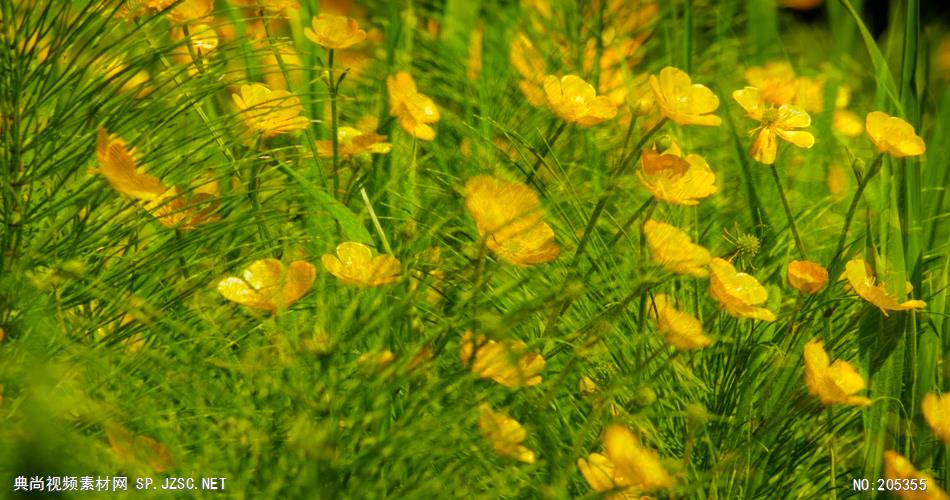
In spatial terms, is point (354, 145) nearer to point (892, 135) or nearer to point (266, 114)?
point (266, 114)

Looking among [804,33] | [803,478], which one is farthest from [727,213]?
[804,33]

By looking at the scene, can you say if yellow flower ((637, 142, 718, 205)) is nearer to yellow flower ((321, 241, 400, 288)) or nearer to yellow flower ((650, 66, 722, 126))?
yellow flower ((650, 66, 722, 126))

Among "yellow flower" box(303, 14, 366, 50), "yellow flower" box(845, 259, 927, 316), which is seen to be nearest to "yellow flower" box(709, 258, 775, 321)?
"yellow flower" box(845, 259, 927, 316)

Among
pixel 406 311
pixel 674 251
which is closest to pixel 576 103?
pixel 674 251

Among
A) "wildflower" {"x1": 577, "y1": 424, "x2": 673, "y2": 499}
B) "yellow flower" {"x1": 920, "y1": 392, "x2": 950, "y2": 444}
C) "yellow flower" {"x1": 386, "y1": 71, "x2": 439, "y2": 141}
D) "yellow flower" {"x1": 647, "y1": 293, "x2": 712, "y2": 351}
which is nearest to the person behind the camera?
"wildflower" {"x1": 577, "y1": 424, "x2": 673, "y2": 499}

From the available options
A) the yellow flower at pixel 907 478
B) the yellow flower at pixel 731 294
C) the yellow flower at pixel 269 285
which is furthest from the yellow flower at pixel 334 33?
the yellow flower at pixel 907 478

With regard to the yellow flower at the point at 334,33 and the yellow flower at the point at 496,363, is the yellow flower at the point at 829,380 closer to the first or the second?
the yellow flower at the point at 496,363

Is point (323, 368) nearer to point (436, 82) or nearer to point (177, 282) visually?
point (177, 282)
